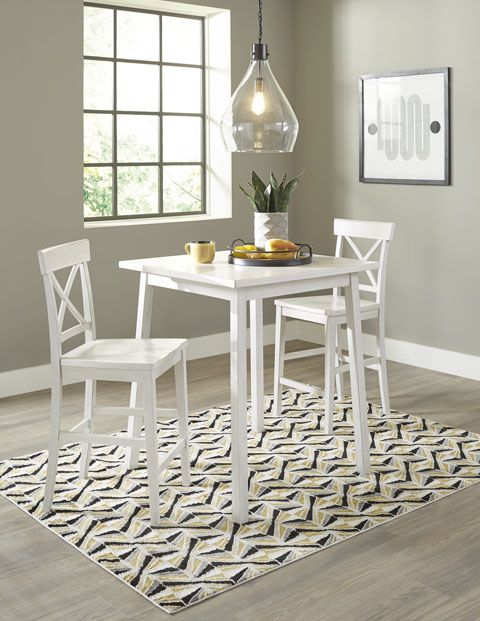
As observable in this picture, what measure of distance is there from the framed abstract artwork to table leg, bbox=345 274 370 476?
1.79 metres

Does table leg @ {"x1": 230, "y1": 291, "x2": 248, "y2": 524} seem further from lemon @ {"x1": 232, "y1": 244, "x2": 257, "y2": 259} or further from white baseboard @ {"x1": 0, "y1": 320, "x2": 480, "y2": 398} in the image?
white baseboard @ {"x1": 0, "y1": 320, "x2": 480, "y2": 398}

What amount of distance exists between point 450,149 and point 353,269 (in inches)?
72.4

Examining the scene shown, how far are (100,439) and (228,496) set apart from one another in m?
0.56

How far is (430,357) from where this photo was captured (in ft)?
16.4

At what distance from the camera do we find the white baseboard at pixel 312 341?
4.59 metres

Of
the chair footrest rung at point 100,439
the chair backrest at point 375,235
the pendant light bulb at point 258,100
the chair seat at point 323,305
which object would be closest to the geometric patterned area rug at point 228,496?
the chair footrest rung at point 100,439

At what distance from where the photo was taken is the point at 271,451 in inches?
143

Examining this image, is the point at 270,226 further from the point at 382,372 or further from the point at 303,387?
the point at 382,372

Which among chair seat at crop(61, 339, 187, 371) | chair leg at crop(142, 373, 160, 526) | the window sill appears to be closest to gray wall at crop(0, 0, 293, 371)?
the window sill

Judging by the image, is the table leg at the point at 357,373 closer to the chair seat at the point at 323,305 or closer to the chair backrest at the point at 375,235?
the chair seat at the point at 323,305

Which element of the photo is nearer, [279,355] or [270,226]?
[270,226]

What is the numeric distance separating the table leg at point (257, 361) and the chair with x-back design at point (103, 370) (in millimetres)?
625

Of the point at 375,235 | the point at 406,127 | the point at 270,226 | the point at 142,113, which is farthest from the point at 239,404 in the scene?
the point at 142,113

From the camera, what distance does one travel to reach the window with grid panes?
499 centimetres
